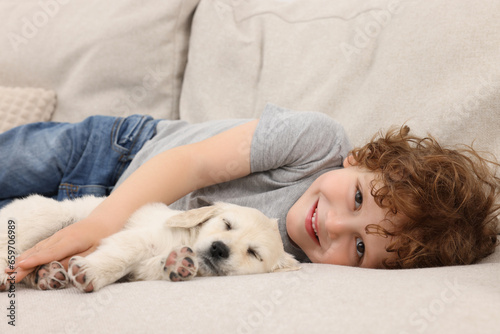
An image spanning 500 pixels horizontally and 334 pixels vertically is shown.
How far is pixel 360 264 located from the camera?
5.10 feet

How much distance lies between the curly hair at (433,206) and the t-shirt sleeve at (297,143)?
23cm

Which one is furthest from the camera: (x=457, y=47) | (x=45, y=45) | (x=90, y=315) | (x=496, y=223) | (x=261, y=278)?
(x=45, y=45)

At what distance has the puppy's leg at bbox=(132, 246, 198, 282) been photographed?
1.23 m

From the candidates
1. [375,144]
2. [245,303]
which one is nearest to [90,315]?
[245,303]

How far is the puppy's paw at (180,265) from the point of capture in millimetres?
1232

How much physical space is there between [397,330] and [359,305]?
0.34 feet

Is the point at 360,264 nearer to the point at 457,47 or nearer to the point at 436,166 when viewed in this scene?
the point at 436,166

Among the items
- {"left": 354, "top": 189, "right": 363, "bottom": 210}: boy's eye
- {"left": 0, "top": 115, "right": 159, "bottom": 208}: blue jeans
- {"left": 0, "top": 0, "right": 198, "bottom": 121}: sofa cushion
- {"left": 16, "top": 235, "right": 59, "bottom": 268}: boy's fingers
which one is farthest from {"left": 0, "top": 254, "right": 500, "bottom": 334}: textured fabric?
{"left": 0, "top": 0, "right": 198, "bottom": 121}: sofa cushion

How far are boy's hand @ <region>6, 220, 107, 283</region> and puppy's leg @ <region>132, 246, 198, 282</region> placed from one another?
19cm

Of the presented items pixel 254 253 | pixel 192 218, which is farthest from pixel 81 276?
pixel 254 253

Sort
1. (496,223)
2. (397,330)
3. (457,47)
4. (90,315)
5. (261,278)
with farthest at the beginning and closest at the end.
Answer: (457,47) < (496,223) < (261,278) < (90,315) < (397,330)

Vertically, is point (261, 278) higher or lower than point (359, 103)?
lower

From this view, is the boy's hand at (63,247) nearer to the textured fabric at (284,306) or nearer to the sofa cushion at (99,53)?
the textured fabric at (284,306)

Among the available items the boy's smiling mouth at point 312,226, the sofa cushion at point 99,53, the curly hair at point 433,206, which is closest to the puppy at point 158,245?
the boy's smiling mouth at point 312,226
